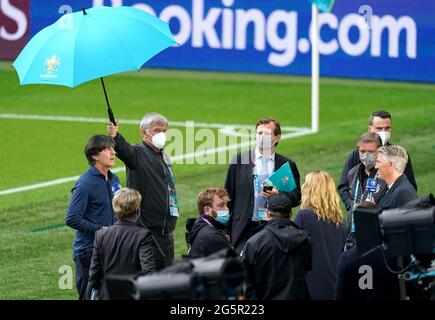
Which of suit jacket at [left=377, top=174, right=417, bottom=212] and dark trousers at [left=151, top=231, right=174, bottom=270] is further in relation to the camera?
dark trousers at [left=151, top=231, right=174, bottom=270]

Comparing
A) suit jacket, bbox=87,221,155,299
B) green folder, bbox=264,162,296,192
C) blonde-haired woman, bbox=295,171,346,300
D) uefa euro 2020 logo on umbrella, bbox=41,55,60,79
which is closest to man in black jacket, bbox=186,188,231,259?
suit jacket, bbox=87,221,155,299

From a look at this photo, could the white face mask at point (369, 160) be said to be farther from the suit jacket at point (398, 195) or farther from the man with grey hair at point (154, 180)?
the man with grey hair at point (154, 180)

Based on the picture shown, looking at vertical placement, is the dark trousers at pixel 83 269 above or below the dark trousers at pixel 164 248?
below

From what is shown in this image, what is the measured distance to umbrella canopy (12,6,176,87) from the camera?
32.3ft

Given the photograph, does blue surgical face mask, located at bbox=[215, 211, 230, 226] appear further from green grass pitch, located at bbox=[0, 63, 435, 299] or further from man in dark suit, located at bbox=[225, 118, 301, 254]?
green grass pitch, located at bbox=[0, 63, 435, 299]

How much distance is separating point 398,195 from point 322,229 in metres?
0.64

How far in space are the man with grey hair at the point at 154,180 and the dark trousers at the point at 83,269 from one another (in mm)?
655

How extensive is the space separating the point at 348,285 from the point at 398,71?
44.7 feet

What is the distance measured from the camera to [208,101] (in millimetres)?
Result: 21812

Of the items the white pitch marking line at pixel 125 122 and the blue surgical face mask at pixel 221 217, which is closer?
the blue surgical face mask at pixel 221 217

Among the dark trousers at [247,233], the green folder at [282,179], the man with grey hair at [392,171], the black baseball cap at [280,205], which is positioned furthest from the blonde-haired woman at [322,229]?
the dark trousers at [247,233]

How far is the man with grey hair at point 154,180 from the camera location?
1057 cm

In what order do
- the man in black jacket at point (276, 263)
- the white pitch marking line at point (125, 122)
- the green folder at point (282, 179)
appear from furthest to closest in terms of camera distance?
the white pitch marking line at point (125, 122)
the green folder at point (282, 179)
the man in black jacket at point (276, 263)
